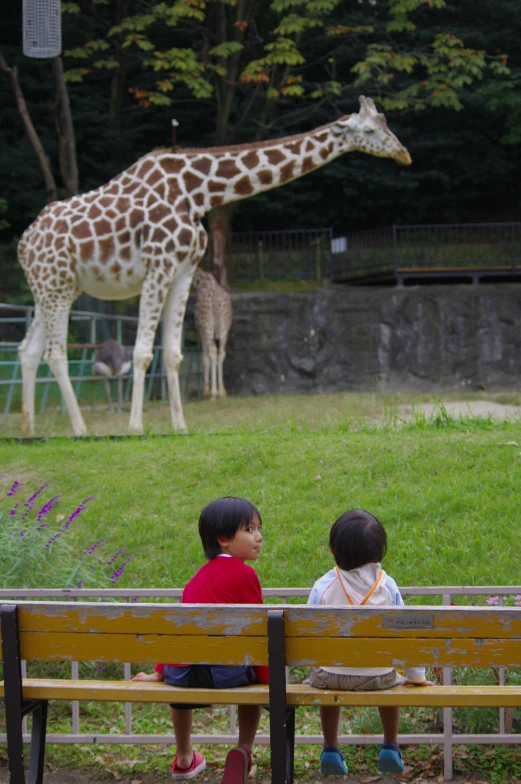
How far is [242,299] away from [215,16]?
549 centimetres

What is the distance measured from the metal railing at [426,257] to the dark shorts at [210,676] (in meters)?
14.2

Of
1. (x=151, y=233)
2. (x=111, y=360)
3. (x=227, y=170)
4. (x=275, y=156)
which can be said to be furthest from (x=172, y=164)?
(x=111, y=360)

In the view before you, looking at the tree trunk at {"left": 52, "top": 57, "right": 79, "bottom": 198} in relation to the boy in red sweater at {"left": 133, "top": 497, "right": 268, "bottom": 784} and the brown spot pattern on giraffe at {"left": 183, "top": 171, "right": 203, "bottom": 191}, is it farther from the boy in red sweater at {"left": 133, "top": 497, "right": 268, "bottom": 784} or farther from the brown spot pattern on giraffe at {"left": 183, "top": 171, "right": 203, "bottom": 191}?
the boy in red sweater at {"left": 133, "top": 497, "right": 268, "bottom": 784}

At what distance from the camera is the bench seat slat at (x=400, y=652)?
8.48 ft

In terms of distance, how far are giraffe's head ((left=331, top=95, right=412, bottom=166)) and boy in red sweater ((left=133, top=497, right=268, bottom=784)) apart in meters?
6.81

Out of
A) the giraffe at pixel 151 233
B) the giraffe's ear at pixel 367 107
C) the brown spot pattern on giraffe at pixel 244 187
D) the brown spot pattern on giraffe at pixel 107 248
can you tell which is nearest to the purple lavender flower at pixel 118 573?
the giraffe at pixel 151 233

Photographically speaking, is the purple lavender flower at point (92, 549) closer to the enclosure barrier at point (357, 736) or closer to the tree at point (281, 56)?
the enclosure barrier at point (357, 736)

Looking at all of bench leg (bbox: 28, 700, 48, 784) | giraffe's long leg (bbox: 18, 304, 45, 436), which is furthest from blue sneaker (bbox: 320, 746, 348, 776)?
giraffe's long leg (bbox: 18, 304, 45, 436)

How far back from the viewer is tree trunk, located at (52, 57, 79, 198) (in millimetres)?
15922

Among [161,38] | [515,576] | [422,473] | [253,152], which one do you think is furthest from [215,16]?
[515,576]

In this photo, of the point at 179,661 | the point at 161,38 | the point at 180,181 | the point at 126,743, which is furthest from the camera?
the point at 161,38

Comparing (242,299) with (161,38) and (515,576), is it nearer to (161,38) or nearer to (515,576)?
(161,38)

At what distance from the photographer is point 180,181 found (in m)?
9.04

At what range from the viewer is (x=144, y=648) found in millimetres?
2684
